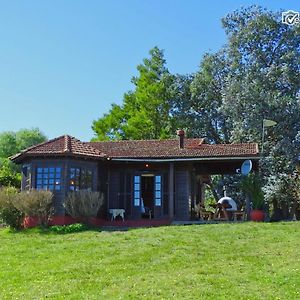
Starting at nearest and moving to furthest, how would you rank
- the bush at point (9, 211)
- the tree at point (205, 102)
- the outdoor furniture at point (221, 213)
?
the bush at point (9, 211), the outdoor furniture at point (221, 213), the tree at point (205, 102)

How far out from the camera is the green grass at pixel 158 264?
10094 mm

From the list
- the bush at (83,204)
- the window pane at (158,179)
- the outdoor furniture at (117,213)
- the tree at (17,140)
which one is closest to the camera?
Answer: the bush at (83,204)

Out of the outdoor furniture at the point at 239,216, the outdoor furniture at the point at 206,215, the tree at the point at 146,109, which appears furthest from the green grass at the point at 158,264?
the tree at the point at 146,109

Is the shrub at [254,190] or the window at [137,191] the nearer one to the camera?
the shrub at [254,190]

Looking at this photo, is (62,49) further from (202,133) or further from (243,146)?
(202,133)

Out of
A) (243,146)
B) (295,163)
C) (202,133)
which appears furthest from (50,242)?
(202,133)

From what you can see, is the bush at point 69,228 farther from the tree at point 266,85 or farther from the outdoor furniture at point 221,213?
the tree at point 266,85

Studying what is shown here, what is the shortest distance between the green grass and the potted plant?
266 centimetres

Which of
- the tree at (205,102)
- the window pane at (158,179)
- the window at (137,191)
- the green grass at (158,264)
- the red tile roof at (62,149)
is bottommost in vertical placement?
the green grass at (158,264)

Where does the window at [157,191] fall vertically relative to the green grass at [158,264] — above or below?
above

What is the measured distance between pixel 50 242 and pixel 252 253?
21.1 feet

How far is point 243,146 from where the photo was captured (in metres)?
23.4

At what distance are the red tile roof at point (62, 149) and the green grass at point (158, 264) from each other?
3938 mm

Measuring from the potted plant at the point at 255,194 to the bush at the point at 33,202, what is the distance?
7.60m
